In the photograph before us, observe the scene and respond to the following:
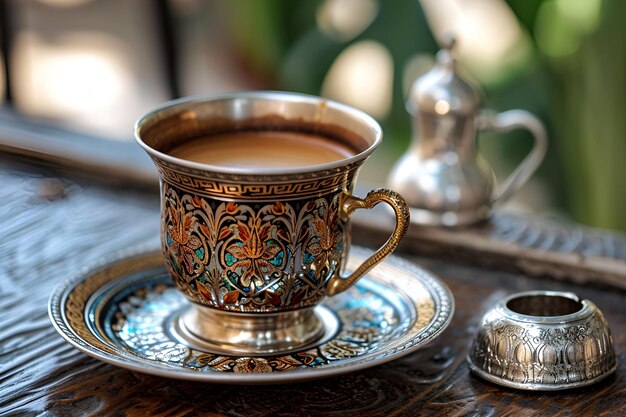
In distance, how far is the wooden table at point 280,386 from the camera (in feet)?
2.21

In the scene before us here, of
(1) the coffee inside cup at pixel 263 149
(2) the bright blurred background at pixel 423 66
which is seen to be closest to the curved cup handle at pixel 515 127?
(1) the coffee inside cup at pixel 263 149

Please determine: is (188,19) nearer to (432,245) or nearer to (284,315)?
(432,245)

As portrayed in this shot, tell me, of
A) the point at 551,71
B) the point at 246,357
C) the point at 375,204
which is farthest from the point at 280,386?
the point at 551,71

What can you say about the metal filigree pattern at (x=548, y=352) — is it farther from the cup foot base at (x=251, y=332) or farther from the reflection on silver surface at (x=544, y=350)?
the cup foot base at (x=251, y=332)

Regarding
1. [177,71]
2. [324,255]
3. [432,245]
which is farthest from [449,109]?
[177,71]

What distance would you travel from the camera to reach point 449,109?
3.35ft

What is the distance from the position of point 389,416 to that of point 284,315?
0.12 meters

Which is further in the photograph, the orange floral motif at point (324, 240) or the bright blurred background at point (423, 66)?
the bright blurred background at point (423, 66)

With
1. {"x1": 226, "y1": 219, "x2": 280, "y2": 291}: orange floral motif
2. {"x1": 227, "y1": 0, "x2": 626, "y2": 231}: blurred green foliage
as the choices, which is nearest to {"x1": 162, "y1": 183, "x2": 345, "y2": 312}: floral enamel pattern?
{"x1": 226, "y1": 219, "x2": 280, "y2": 291}: orange floral motif

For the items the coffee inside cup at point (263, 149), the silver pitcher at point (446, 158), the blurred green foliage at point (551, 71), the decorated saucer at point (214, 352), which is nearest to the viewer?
the decorated saucer at point (214, 352)

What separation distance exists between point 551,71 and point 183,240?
132 cm

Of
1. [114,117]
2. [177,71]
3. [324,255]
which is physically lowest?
[114,117]

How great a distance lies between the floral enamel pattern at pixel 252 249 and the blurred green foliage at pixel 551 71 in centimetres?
121

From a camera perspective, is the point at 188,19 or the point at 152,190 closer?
the point at 152,190
